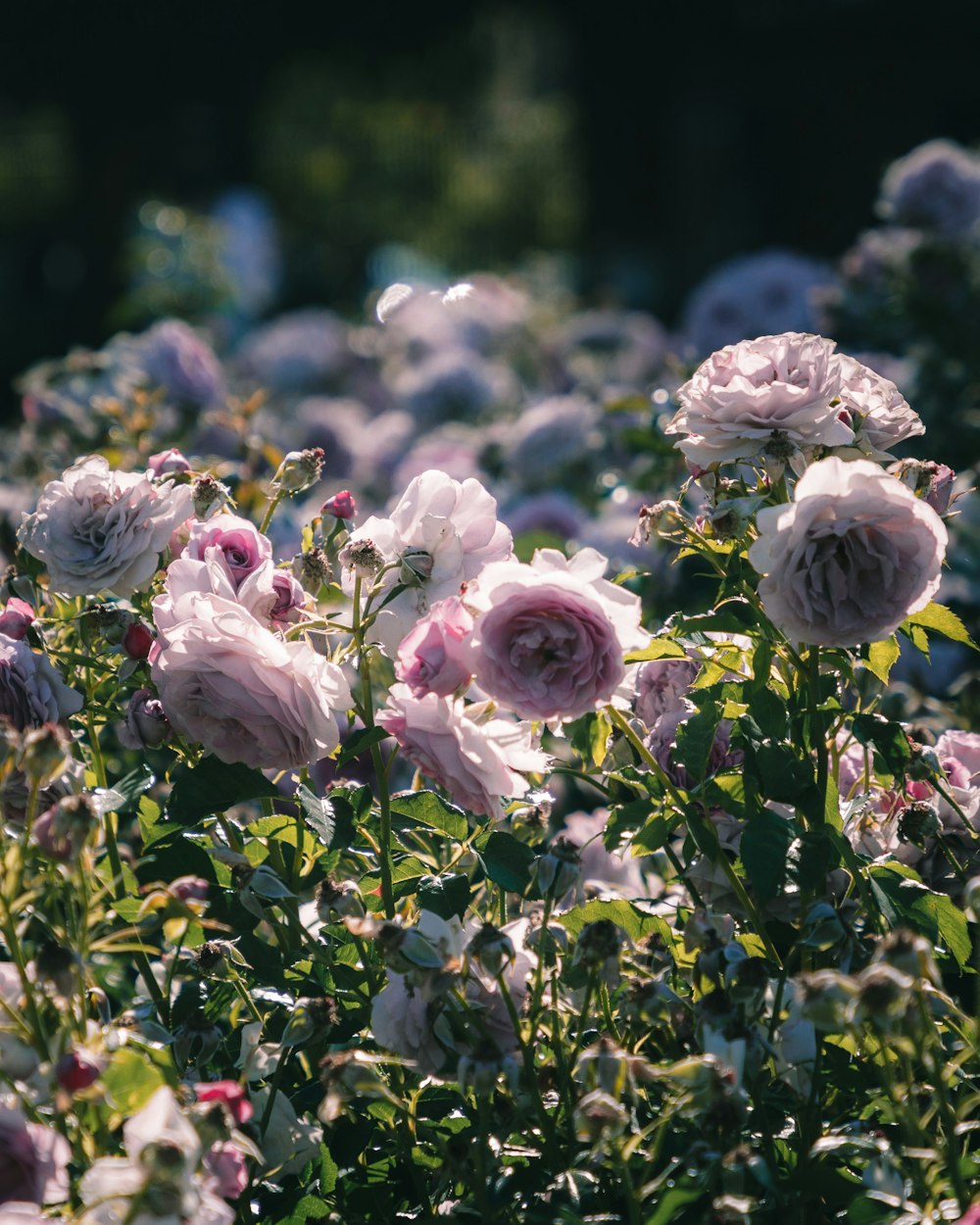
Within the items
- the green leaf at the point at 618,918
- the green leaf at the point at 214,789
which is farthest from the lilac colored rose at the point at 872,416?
the green leaf at the point at 214,789

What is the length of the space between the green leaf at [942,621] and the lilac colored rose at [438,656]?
0.33 metres

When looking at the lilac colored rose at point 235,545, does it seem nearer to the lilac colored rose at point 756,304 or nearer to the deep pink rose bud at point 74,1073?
the deep pink rose bud at point 74,1073

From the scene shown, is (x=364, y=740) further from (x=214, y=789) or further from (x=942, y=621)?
(x=942, y=621)

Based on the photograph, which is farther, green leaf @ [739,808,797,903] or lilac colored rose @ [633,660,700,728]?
lilac colored rose @ [633,660,700,728]

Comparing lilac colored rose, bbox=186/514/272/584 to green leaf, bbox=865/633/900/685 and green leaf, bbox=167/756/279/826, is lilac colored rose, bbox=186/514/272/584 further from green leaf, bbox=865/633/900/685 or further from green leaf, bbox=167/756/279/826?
green leaf, bbox=865/633/900/685

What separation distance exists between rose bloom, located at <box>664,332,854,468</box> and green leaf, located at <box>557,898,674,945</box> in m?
0.32

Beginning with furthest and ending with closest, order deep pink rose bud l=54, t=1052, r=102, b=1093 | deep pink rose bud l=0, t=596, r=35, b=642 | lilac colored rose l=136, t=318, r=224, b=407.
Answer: lilac colored rose l=136, t=318, r=224, b=407 → deep pink rose bud l=0, t=596, r=35, b=642 → deep pink rose bud l=54, t=1052, r=102, b=1093

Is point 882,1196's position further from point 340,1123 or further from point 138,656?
point 138,656

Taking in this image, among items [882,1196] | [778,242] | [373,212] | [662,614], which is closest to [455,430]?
[662,614]

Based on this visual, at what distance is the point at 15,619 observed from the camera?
1100mm

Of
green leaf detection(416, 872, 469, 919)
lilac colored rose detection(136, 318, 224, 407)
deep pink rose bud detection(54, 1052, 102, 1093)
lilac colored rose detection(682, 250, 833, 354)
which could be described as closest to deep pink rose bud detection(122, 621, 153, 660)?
green leaf detection(416, 872, 469, 919)

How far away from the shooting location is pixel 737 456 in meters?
1.01

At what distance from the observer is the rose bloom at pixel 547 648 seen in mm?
897

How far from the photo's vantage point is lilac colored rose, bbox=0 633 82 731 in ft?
3.40
